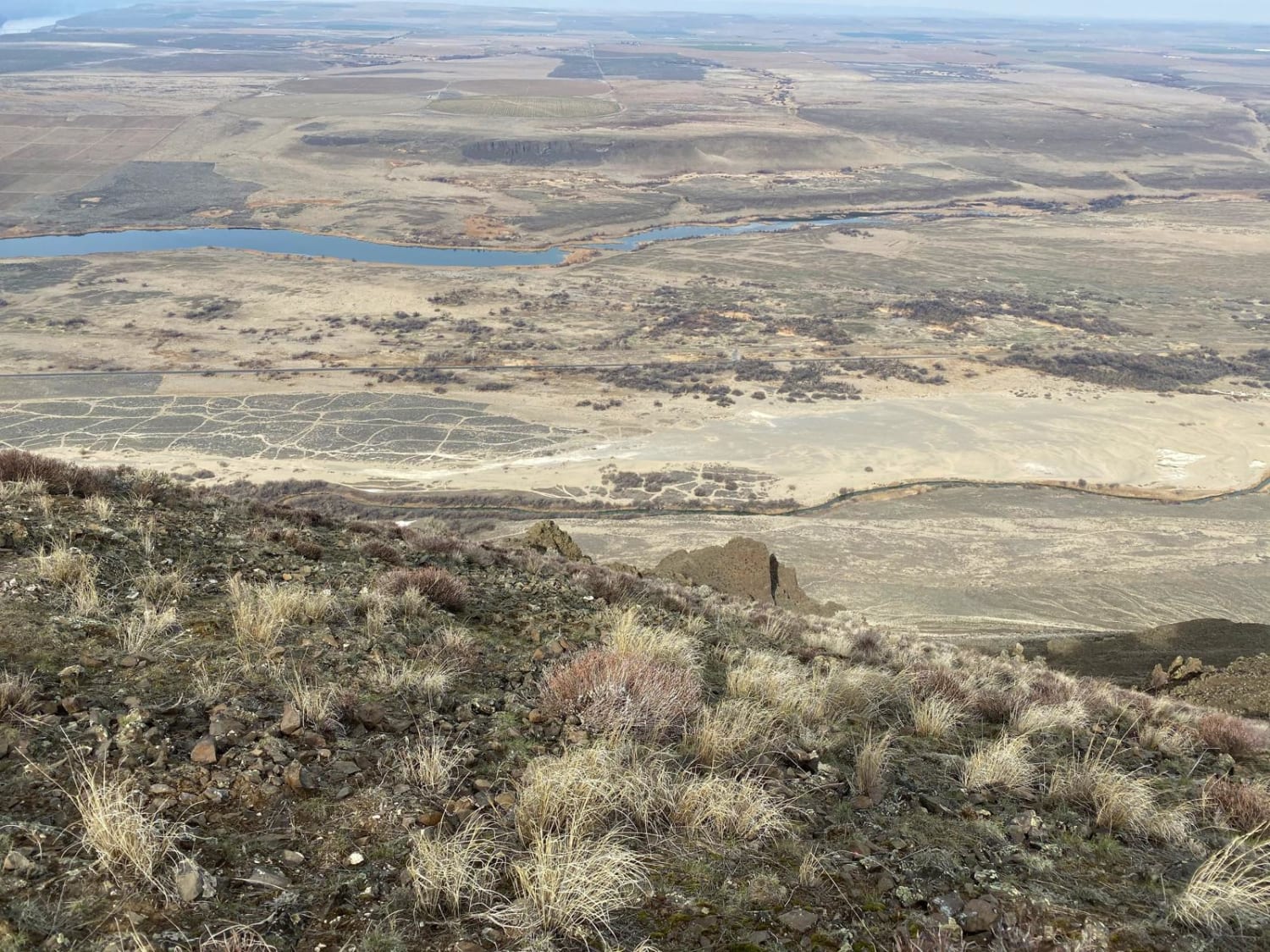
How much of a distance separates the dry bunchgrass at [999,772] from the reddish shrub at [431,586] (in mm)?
4534

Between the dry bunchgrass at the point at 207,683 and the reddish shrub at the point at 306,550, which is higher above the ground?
the dry bunchgrass at the point at 207,683

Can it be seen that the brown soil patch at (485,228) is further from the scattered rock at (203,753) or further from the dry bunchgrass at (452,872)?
the dry bunchgrass at (452,872)

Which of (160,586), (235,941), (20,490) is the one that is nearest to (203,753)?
(235,941)

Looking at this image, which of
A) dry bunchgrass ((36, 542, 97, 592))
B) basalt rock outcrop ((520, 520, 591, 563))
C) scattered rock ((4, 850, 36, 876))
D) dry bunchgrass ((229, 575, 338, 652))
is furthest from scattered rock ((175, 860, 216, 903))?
basalt rock outcrop ((520, 520, 591, 563))

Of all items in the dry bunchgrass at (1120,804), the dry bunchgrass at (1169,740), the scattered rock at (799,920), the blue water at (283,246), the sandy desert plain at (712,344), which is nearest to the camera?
the scattered rock at (799,920)

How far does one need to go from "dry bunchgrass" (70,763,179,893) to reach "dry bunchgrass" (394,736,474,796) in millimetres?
1048

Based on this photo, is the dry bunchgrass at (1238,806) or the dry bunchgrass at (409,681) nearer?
the dry bunchgrass at (1238,806)

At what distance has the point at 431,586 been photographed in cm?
736

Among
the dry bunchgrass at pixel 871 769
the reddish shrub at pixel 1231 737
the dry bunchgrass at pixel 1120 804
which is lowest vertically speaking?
the reddish shrub at pixel 1231 737

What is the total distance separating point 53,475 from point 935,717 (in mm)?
9069

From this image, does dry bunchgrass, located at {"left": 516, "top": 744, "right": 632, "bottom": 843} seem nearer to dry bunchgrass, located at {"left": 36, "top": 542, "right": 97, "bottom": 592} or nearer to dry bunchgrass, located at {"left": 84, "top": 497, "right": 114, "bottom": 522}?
dry bunchgrass, located at {"left": 36, "top": 542, "right": 97, "bottom": 592}

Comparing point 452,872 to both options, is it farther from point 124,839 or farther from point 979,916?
point 979,916

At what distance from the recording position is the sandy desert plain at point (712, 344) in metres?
25.9

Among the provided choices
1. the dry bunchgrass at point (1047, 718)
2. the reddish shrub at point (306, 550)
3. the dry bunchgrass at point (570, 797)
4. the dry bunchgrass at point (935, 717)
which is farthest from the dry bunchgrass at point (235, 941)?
the reddish shrub at point (306, 550)
